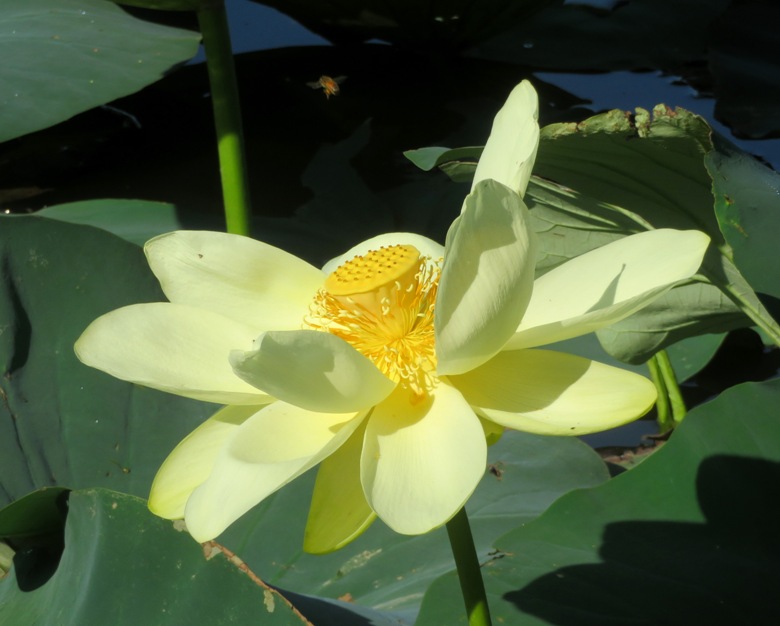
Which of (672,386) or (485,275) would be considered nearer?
(485,275)

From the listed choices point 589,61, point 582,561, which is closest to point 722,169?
point 582,561

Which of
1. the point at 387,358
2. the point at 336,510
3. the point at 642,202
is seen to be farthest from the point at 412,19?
the point at 336,510

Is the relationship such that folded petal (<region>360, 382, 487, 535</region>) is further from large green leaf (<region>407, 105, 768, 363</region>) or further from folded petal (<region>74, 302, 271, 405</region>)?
large green leaf (<region>407, 105, 768, 363</region>)

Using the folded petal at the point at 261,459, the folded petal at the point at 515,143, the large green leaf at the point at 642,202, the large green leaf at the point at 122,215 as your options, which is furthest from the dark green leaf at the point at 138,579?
the large green leaf at the point at 122,215

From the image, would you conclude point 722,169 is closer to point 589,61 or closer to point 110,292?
point 110,292

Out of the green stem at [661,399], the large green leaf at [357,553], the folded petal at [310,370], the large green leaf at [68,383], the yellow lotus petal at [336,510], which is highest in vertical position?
the folded petal at [310,370]

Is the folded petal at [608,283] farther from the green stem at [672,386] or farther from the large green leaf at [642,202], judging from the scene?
the green stem at [672,386]

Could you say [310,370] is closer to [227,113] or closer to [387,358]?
[387,358]
